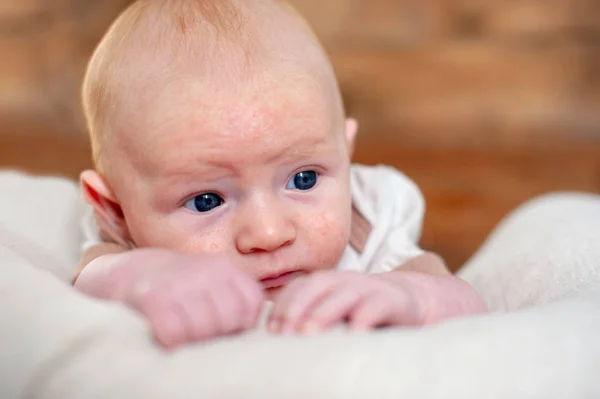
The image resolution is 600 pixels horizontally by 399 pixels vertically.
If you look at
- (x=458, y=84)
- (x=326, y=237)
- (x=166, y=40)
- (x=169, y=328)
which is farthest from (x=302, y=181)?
(x=458, y=84)

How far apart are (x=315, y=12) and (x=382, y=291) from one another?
1.73 m

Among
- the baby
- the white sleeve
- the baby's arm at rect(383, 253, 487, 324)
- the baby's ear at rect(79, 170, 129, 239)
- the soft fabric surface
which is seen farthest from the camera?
the white sleeve

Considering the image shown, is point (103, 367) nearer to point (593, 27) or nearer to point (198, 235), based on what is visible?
point (198, 235)

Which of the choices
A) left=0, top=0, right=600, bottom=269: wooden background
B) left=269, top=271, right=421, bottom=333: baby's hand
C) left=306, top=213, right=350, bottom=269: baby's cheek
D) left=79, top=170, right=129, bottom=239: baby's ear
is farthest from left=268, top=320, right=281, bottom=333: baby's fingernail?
left=0, top=0, right=600, bottom=269: wooden background

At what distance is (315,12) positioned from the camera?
2.29m

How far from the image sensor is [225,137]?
83 cm

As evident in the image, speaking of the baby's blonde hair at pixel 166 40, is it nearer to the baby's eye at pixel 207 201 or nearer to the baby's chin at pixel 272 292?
the baby's eye at pixel 207 201

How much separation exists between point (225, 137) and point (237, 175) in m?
0.04

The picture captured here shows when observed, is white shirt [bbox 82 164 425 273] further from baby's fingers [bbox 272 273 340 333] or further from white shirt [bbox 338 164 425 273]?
baby's fingers [bbox 272 273 340 333]

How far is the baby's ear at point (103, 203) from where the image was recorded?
3.10 ft

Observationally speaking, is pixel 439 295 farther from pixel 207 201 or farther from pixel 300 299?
pixel 207 201

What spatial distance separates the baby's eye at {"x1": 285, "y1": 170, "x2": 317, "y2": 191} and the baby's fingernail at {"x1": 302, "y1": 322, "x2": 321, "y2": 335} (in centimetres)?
27

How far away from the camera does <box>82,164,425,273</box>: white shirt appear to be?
104 centimetres

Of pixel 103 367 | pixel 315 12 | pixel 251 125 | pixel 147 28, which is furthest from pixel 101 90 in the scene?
pixel 315 12
